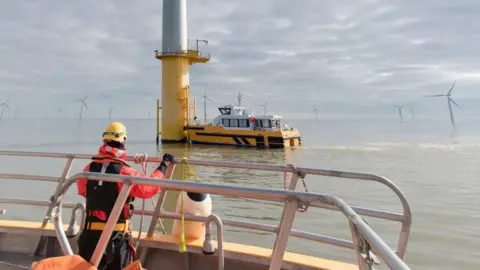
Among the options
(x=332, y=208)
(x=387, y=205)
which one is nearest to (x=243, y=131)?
(x=387, y=205)

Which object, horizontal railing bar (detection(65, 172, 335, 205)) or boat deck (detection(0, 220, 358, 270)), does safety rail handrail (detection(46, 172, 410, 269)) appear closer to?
horizontal railing bar (detection(65, 172, 335, 205))

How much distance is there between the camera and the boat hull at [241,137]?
32.7m

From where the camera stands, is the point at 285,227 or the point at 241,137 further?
the point at 241,137

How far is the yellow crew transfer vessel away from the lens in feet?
108

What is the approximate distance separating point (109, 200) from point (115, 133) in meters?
0.50

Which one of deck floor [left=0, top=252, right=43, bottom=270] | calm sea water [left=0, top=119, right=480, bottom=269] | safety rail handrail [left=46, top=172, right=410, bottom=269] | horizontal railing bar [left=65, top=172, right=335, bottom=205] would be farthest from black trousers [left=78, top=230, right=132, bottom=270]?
calm sea water [left=0, top=119, right=480, bottom=269]

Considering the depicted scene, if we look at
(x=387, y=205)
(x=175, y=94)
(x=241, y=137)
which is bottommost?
(x=387, y=205)

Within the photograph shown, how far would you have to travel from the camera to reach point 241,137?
33.4 meters

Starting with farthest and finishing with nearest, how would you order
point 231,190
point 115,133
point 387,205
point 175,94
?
point 175,94
point 387,205
point 115,133
point 231,190

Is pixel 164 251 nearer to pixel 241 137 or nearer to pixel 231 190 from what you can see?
pixel 231 190

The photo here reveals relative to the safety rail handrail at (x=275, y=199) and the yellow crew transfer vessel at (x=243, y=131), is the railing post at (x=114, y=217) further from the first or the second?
the yellow crew transfer vessel at (x=243, y=131)

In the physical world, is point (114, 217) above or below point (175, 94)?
below

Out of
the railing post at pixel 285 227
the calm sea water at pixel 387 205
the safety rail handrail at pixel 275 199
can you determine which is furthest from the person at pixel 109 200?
the calm sea water at pixel 387 205

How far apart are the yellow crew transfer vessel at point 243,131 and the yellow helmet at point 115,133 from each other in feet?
97.4
